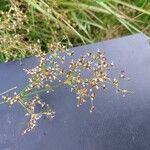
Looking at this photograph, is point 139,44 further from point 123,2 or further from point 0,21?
point 0,21

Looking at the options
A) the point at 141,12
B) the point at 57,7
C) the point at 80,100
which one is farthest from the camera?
the point at 141,12

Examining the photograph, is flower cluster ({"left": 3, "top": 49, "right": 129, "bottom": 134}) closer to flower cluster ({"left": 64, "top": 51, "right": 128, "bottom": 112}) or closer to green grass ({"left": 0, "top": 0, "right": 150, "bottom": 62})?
flower cluster ({"left": 64, "top": 51, "right": 128, "bottom": 112})

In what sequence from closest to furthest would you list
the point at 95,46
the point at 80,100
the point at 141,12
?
the point at 80,100, the point at 95,46, the point at 141,12

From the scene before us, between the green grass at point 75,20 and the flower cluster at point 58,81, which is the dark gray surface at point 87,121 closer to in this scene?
the flower cluster at point 58,81

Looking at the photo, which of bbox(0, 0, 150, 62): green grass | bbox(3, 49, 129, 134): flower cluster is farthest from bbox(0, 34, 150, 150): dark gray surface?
bbox(0, 0, 150, 62): green grass

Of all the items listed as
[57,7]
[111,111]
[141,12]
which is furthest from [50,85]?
[141,12]

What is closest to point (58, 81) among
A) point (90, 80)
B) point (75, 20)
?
point (90, 80)

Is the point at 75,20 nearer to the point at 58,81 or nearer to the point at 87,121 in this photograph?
the point at 58,81
